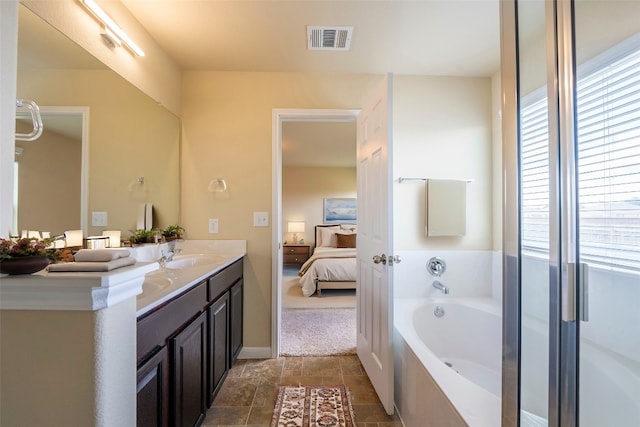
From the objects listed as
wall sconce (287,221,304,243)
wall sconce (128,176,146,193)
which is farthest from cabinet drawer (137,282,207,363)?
wall sconce (287,221,304,243)

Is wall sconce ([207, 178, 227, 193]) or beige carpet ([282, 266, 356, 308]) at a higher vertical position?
wall sconce ([207, 178, 227, 193])

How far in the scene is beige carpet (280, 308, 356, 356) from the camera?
2.36 metres

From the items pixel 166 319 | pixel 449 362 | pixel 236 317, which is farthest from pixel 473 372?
pixel 166 319

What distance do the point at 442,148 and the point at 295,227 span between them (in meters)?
4.31

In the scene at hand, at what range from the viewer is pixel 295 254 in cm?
595

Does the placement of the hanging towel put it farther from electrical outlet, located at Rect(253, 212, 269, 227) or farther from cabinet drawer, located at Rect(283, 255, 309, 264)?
cabinet drawer, located at Rect(283, 255, 309, 264)

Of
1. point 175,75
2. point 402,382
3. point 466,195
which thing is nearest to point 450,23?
point 466,195

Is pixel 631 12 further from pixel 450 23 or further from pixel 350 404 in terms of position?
pixel 350 404

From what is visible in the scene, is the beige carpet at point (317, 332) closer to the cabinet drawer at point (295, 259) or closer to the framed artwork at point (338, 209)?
the cabinet drawer at point (295, 259)

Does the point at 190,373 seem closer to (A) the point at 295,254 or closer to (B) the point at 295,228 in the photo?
(A) the point at 295,254

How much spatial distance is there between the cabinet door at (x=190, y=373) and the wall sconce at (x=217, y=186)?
1.10 metres

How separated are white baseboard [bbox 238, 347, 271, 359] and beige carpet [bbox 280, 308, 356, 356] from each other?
13cm

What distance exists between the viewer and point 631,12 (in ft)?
3.10

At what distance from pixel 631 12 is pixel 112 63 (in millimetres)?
2367
